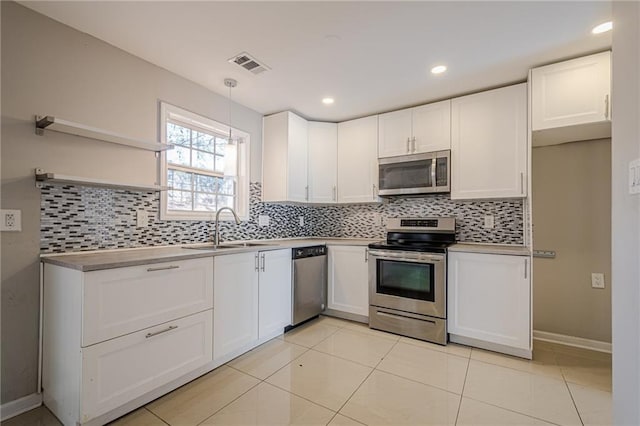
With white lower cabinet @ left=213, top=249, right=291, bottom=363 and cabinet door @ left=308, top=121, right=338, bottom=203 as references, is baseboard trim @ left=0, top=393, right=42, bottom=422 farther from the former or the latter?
cabinet door @ left=308, top=121, right=338, bottom=203

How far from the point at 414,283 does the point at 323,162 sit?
1779mm

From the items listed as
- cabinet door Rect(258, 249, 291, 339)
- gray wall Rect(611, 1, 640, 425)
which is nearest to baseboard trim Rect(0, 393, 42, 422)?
cabinet door Rect(258, 249, 291, 339)

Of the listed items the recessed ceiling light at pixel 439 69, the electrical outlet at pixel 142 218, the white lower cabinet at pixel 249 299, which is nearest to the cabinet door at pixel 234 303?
the white lower cabinet at pixel 249 299

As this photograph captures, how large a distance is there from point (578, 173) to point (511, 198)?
586 mm

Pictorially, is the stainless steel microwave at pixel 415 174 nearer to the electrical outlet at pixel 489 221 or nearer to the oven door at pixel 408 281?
the electrical outlet at pixel 489 221

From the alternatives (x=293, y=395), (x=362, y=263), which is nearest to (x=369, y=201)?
(x=362, y=263)

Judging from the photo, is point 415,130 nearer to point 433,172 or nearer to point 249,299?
point 433,172

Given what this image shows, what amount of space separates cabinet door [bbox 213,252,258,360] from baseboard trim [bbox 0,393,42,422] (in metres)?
1.00

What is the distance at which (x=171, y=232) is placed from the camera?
2467mm

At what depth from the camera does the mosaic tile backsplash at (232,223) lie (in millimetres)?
1847

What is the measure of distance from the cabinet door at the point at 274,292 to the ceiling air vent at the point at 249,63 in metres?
1.56

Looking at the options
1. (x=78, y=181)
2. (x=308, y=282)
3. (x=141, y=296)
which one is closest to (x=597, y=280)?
(x=308, y=282)

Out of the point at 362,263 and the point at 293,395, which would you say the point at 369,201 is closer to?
the point at 362,263

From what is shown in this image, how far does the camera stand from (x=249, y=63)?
90.6 inches
